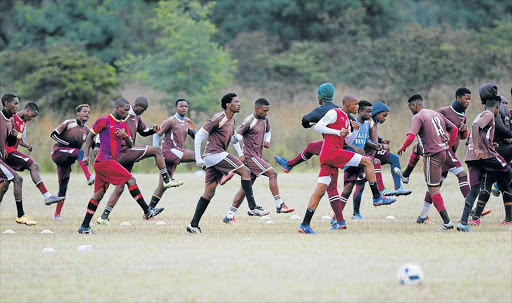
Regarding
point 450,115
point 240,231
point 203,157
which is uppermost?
point 450,115


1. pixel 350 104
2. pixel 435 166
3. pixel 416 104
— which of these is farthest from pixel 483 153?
pixel 350 104

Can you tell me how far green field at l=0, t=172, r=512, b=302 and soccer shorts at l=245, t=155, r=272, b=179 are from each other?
2.89 feet

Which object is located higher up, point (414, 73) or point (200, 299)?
point (414, 73)

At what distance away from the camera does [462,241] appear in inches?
434

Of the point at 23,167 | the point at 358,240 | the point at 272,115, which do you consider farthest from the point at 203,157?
the point at 272,115

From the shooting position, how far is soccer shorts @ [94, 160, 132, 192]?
13234mm

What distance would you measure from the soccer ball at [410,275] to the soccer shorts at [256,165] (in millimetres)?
6698

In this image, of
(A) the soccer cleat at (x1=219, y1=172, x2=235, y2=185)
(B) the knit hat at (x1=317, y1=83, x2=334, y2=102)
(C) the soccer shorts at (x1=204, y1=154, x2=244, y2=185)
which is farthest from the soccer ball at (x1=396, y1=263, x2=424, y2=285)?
(A) the soccer cleat at (x1=219, y1=172, x2=235, y2=185)

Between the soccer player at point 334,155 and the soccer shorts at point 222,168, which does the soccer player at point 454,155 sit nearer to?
the soccer player at point 334,155

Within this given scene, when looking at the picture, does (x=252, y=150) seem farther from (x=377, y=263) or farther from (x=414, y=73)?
(x=414, y=73)

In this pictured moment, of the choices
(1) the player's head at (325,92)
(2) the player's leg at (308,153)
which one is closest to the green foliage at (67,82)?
(2) the player's leg at (308,153)

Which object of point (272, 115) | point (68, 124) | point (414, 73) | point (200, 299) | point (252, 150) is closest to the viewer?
point (200, 299)

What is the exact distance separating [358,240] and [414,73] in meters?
25.2

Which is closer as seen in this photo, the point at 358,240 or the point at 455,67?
the point at 358,240
